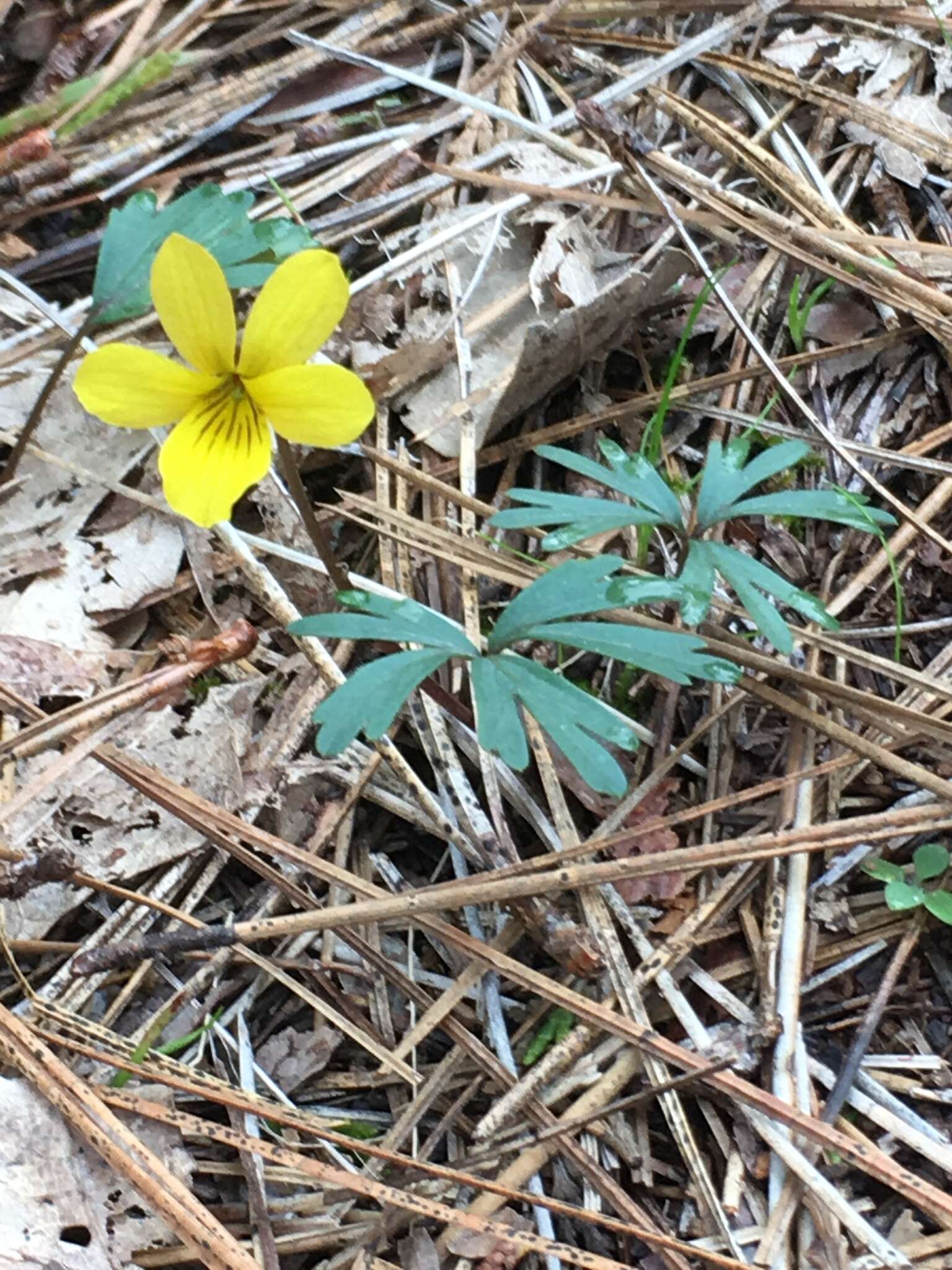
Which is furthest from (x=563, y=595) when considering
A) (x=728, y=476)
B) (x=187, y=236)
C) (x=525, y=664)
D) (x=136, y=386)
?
(x=187, y=236)

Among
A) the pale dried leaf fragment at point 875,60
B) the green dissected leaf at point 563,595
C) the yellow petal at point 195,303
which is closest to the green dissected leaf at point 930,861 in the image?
the green dissected leaf at point 563,595

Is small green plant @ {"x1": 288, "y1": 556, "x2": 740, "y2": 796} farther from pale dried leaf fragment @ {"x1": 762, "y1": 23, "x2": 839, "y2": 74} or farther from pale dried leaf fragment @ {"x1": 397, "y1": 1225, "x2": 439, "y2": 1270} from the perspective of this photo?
pale dried leaf fragment @ {"x1": 762, "y1": 23, "x2": 839, "y2": 74}

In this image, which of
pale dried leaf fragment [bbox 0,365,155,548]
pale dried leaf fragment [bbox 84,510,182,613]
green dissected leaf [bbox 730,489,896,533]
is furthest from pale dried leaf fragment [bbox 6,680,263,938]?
green dissected leaf [bbox 730,489,896,533]

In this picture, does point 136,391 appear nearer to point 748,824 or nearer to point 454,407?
point 454,407

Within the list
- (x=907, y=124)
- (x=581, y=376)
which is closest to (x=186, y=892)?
(x=581, y=376)

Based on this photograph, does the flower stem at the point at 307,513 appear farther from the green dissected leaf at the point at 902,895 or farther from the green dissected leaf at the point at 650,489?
the green dissected leaf at the point at 902,895
